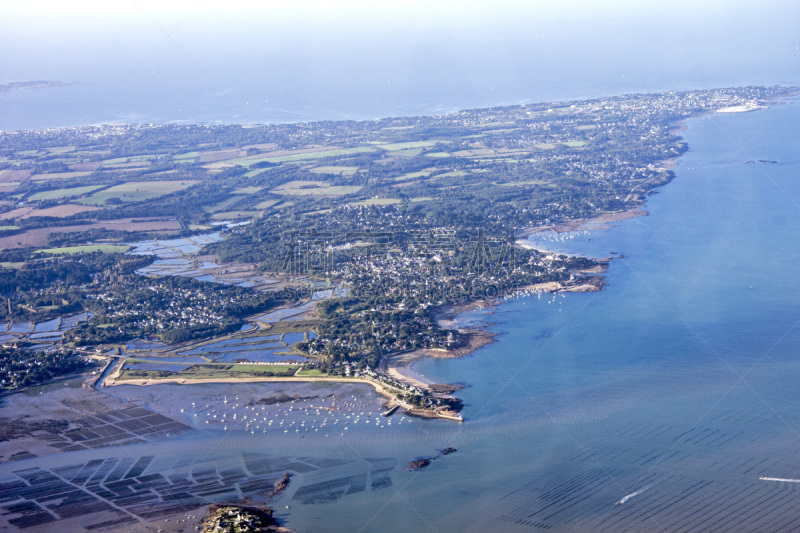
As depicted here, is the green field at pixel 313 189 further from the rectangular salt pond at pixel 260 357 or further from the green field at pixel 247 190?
the rectangular salt pond at pixel 260 357

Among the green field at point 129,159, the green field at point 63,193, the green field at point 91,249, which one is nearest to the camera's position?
the green field at point 91,249

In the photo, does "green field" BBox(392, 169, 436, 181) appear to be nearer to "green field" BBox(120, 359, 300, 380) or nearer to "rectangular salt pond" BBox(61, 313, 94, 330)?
"rectangular salt pond" BBox(61, 313, 94, 330)

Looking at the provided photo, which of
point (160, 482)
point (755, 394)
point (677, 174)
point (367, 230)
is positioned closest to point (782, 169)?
point (677, 174)

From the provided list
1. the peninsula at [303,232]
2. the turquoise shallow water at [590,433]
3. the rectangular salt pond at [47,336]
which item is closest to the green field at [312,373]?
the peninsula at [303,232]

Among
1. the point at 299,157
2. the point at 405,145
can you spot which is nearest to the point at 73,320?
the point at 299,157

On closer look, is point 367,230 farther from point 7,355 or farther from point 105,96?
point 105,96

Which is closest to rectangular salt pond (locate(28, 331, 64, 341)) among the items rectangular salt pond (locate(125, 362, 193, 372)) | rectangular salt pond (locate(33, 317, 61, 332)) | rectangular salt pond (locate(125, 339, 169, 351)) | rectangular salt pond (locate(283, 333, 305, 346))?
rectangular salt pond (locate(33, 317, 61, 332))
